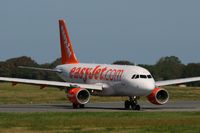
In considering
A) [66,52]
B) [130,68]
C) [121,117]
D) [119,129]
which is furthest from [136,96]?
[119,129]

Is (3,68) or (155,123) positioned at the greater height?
(3,68)

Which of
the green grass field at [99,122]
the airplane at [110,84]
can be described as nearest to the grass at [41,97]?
the airplane at [110,84]

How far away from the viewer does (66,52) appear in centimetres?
6456

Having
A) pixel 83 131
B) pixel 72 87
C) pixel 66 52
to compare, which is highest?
pixel 66 52

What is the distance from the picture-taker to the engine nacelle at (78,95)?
51.0 m

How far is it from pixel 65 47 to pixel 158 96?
47.8 feet

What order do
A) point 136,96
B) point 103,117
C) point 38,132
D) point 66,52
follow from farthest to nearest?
point 66,52
point 136,96
point 103,117
point 38,132

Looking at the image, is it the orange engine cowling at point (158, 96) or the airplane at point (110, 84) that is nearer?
the airplane at point (110, 84)

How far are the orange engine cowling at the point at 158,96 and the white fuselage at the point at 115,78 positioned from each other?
174cm

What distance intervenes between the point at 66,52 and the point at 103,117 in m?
24.9

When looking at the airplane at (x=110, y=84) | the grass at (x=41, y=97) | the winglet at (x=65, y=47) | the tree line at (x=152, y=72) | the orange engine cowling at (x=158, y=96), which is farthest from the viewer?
the tree line at (x=152, y=72)

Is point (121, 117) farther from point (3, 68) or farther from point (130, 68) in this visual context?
point (3, 68)

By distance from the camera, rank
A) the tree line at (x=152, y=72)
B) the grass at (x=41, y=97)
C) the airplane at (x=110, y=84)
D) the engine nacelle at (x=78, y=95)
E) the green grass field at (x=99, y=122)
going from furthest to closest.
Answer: the tree line at (x=152, y=72)
the grass at (x=41, y=97)
the engine nacelle at (x=78, y=95)
the airplane at (x=110, y=84)
the green grass field at (x=99, y=122)

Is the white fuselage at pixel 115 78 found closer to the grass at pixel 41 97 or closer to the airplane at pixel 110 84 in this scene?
the airplane at pixel 110 84
